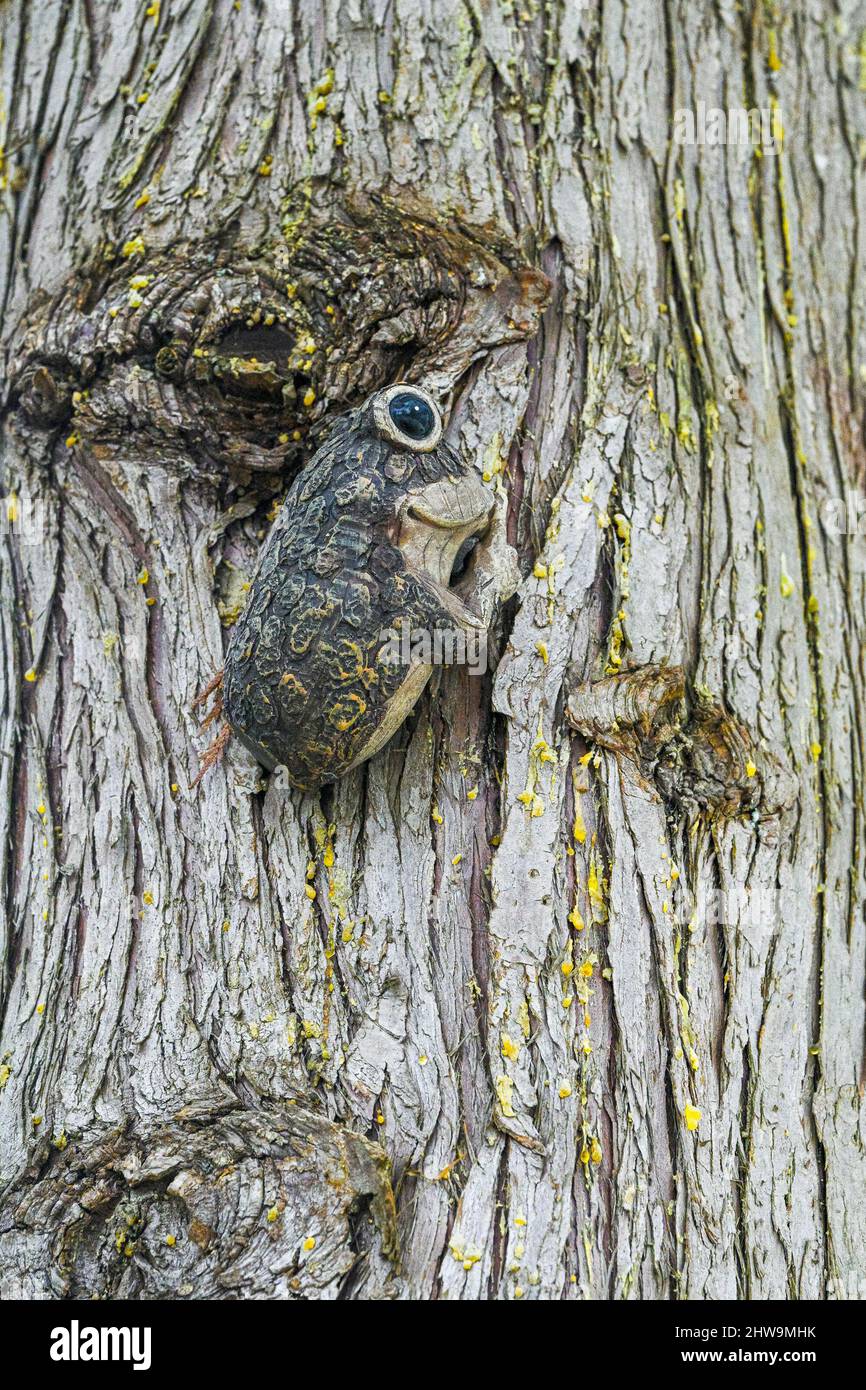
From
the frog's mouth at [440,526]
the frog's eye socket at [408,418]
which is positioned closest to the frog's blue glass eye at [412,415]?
the frog's eye socket at [408,418]

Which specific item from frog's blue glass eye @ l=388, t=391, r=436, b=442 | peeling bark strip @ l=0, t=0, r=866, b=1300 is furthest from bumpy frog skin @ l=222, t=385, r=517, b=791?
peeling bark strip @ l=0, t=0, r=866, b=1300

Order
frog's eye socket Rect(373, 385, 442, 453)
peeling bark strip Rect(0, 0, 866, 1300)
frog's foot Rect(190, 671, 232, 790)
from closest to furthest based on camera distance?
peeling bark strip Rect(0, 0, 866, 1300)
frog's eye socket Rect(373, 385, 442, 453)
frog's foot Rect(190, 671, 232, 790)

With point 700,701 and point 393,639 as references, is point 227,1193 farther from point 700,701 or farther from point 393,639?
point 700,701

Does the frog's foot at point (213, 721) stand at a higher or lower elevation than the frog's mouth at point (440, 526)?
lower

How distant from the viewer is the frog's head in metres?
2.21

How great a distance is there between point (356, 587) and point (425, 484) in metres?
0.27

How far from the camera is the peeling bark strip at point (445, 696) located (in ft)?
6.79

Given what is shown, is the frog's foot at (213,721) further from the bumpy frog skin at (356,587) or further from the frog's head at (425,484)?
the frog's head at (425,484)

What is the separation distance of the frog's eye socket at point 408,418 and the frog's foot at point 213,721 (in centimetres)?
62

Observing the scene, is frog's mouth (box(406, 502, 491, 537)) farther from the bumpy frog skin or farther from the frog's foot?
the frog's foot

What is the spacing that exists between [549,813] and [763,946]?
54 cm

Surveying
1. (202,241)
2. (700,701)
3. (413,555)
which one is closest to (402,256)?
(202,241)

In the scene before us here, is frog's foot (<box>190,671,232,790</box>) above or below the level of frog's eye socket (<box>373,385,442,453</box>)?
below

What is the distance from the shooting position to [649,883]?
2223 millimetres
